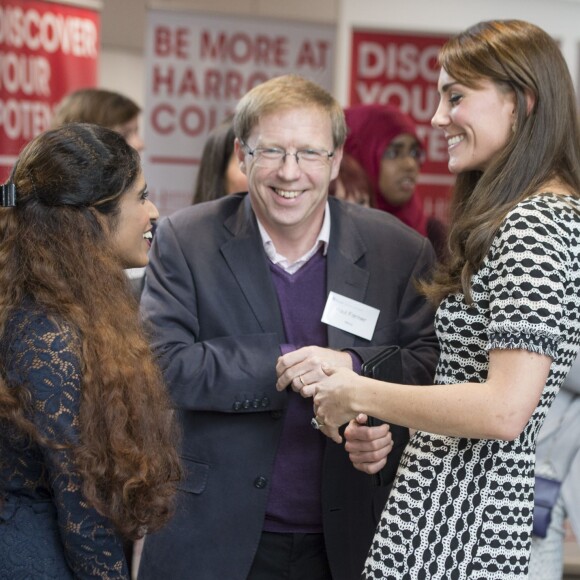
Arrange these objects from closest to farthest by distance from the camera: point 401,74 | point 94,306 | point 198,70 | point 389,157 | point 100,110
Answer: point 94,306 → point 389,157 → point 100,110 → point 198,70 → point 401,74

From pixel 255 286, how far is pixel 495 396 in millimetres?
878

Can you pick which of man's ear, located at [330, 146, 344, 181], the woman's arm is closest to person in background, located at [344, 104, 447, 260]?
man's ear, located at [330, 146, 344, 181]

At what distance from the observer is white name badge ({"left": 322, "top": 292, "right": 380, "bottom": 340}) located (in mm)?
2436

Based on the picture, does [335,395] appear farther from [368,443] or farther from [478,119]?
[478,119]

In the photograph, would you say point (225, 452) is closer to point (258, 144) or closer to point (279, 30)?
point (258, 144)

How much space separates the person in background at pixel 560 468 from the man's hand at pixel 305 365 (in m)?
0.70

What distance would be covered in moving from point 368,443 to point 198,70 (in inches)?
147

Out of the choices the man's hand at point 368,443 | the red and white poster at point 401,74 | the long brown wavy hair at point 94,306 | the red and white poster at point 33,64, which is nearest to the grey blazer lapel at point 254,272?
the man's hand at point 368,443

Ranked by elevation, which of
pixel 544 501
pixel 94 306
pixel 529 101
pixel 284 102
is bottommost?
pixel 544 501

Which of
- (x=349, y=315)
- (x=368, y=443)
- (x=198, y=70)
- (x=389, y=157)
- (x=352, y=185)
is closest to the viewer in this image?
(x=368, y=443)

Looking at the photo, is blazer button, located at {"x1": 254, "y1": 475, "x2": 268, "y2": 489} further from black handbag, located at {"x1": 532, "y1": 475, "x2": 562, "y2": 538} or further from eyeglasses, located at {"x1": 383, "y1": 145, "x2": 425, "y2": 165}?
eyeglasses, located at {"x1": 383, "y1": 145, "x2": 425, "y2": 165}

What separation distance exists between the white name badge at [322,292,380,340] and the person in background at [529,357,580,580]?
0.57m

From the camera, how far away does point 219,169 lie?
11.9 ft

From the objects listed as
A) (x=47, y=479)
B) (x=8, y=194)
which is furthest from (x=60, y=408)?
(x=8, y=194)
